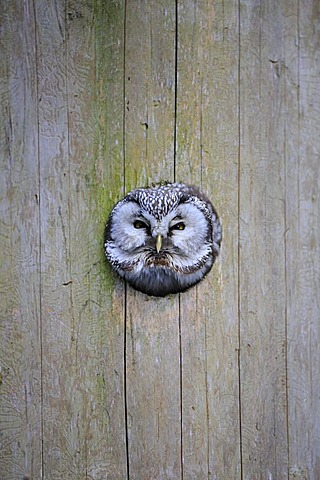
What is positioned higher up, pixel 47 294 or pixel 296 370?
pixel 47 294

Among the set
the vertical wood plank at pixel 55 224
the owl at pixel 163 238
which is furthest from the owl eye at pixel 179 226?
the vertical wood plank at pixel 55 224

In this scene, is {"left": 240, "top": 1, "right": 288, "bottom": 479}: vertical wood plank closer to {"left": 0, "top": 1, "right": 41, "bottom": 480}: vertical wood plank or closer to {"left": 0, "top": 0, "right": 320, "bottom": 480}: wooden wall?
{"left": 0, "top": 0, "right": 320, "bottom": 480}: wooden wall

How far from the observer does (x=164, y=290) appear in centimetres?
198

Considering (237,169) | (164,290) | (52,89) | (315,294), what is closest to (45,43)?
(52,89)

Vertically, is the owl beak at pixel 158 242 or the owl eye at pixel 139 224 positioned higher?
the owl eye at pixel 139 224

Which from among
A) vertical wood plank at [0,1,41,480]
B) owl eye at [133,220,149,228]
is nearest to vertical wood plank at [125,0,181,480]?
owl eye at [133,220,149,228]

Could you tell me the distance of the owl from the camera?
1843 mm

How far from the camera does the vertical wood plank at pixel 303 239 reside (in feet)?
6.86

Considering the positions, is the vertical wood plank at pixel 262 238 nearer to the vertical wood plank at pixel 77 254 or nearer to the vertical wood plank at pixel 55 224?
the vertical wood plank at pixel 77 254

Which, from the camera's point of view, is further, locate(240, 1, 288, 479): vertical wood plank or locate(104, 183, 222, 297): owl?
locate(240, 1, 288, 479): vertical wood plank

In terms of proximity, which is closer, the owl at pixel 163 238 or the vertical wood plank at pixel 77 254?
the owl at pixel 163 238

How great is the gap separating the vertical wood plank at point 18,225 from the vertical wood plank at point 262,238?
0.63 meters

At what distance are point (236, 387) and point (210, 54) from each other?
1.02 meters

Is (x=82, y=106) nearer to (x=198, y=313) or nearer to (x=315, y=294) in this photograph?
(x=198, y=313)
